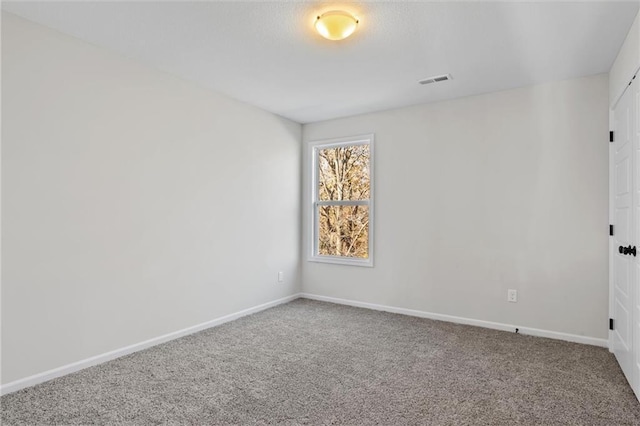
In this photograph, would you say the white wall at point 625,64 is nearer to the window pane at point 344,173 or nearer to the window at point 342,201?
the window at point 342,201

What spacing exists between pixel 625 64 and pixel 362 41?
6.02 ft

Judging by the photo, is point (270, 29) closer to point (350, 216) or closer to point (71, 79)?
point (71, 79)

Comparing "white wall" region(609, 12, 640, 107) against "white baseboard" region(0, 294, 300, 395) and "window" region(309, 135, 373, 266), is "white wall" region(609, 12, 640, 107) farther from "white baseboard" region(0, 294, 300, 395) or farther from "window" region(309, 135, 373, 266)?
"white baseboard" region(0, 294, 300, 395)

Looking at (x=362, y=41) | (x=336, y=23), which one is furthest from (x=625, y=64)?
(x=336, y=23)

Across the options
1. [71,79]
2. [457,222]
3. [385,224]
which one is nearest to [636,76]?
[457,222]

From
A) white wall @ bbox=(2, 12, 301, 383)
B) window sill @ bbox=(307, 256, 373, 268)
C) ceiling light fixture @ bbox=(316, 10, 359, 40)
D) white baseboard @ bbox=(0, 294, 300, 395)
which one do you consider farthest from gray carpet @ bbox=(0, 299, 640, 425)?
ceiling light fixture @ bbox=(316, 10, 359, 40)

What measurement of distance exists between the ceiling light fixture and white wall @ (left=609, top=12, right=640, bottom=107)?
5.66ft

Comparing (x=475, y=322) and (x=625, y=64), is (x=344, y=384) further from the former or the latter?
(x=625, y=64)

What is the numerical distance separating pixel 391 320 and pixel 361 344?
82cm

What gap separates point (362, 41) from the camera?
8.76 ft

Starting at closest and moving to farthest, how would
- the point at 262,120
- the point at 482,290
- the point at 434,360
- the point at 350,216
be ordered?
the point at 434,360, the point at 482,290, the point at 262,120, the point at 350,216

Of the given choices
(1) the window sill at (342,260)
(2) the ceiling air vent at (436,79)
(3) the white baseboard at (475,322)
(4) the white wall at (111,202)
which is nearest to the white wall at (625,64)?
(2) the ceiling air vent at (436,79)

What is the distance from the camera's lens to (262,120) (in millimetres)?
4371

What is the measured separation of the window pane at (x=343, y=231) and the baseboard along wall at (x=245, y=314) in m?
0.62
